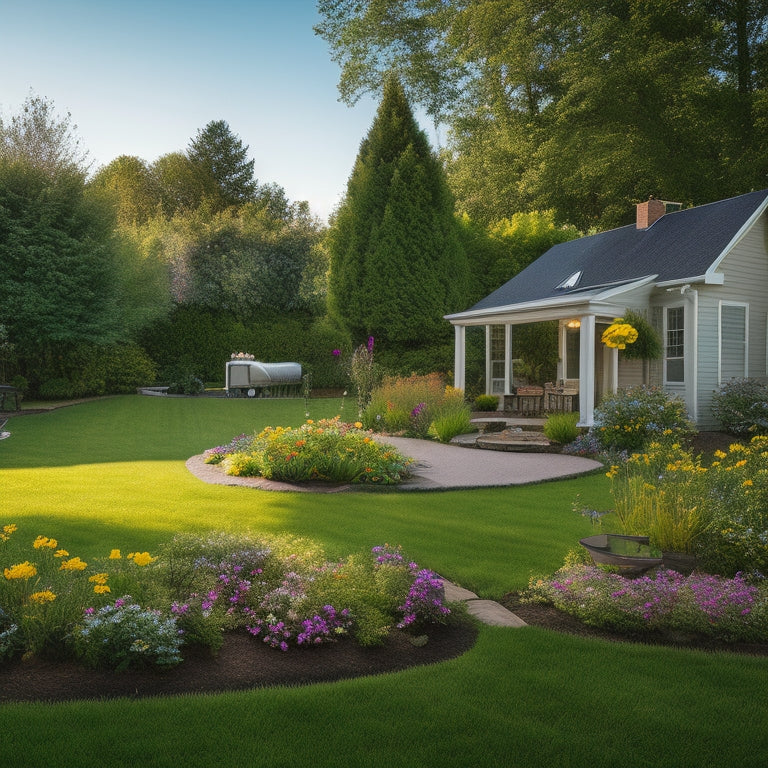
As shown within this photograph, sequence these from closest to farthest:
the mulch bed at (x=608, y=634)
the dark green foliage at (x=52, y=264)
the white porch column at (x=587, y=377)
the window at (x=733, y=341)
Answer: the mulch bed at (x=608, y=634)
the white porch column at (x=587, y=377)
the window at (x=733, y=341)
the dark green foliage at (x=52, y=264)

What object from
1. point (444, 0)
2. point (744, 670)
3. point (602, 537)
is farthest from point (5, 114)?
point (744, 670)

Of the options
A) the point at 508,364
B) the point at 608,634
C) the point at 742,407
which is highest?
the point at 508,364

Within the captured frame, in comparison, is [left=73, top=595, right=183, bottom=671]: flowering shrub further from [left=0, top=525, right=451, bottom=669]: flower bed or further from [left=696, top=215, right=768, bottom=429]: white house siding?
[left=696, top=215, right=768, bottom=429]: white house siding

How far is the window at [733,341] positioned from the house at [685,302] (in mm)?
20

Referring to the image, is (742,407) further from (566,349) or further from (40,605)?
(40,605)

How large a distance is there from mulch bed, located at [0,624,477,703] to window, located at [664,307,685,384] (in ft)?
38.6

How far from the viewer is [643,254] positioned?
15422 mm

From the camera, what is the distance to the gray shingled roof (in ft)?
45.5

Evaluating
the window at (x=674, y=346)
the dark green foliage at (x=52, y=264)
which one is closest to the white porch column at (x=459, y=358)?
the window at (x=674, y=346)

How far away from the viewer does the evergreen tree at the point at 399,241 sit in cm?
2000

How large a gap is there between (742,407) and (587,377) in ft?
9.10

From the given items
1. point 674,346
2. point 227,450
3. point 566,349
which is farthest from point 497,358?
point 227,450

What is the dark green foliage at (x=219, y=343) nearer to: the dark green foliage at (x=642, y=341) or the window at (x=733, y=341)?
the dark green foliage at (x=642, y=341)

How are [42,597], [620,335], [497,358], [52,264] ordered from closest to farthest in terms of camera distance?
[42,597] → [620,335] → [497,358] → [52,264]
